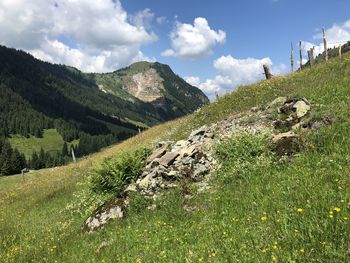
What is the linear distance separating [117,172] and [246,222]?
897 centimetres

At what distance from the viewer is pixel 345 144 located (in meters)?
11.8

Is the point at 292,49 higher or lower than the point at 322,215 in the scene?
higher

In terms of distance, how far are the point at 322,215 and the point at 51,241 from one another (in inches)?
374

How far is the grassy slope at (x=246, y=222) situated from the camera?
22.2 ft

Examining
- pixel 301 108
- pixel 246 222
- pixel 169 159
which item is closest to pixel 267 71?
pixel 301 108

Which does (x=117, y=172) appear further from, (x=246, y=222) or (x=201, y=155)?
(x=246, y=222)

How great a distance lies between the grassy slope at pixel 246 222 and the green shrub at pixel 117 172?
6.58 feet

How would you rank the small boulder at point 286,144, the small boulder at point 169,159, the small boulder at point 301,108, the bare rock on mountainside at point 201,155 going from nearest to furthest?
1. the small boulder at point 286,144
2. the bare rock on mountainside at point 201,155
3. the small boulder at point 301,108
4. the small boulder at point 169,159

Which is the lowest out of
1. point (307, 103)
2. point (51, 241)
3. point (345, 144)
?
point (51, 241)

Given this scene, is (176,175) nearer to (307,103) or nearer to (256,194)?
(256,194)

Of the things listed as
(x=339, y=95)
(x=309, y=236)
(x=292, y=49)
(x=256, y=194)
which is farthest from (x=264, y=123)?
(x=292, y=49)

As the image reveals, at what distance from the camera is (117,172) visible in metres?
16.7

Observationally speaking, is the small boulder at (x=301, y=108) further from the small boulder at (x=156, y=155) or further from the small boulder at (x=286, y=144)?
the small boulder at (x=156, y=155)

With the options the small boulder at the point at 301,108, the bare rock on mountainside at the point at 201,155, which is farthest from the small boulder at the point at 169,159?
the small boulder at the point at 301,108
